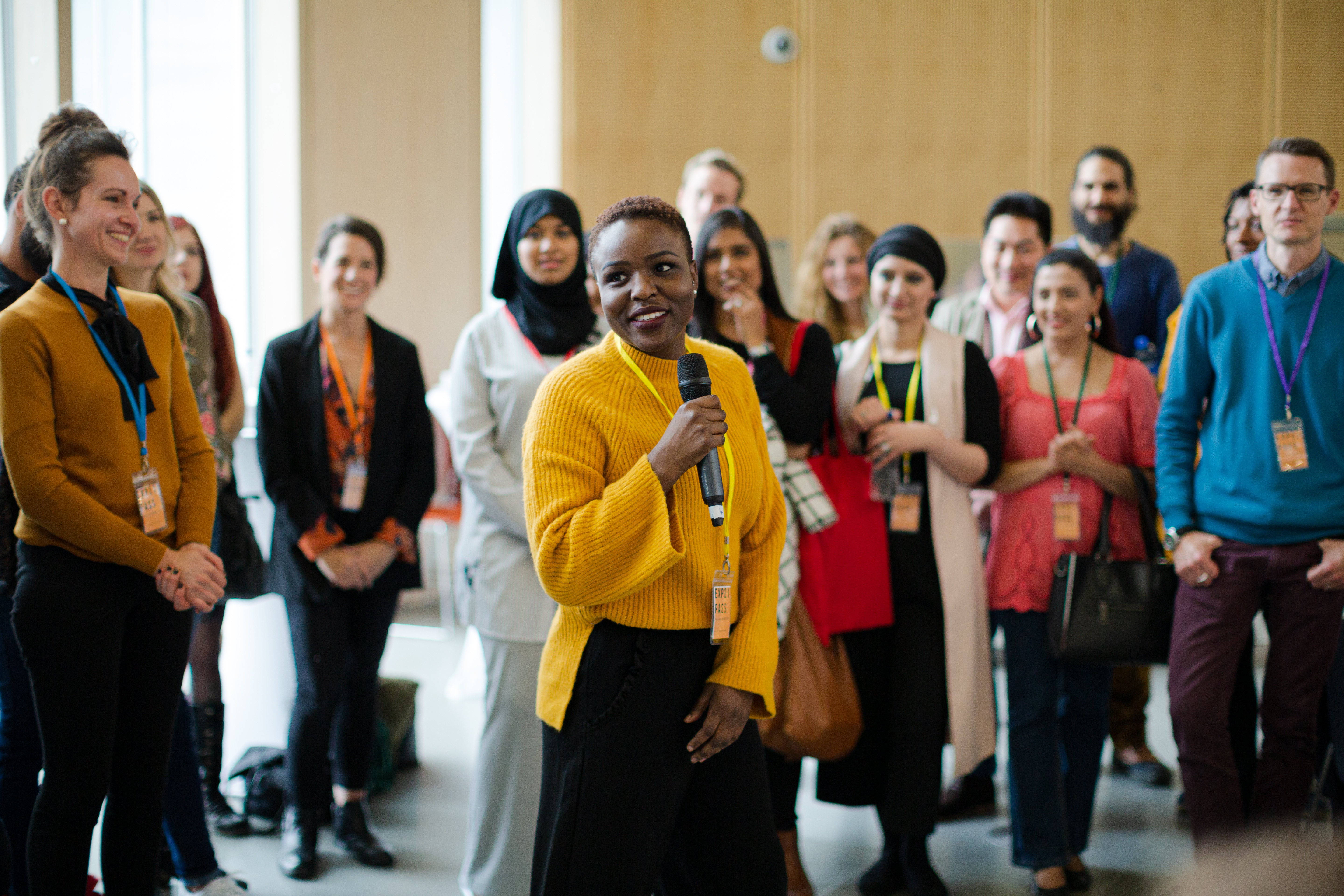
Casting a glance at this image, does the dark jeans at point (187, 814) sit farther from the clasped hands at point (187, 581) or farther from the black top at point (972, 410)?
the black top at point (972, 410)

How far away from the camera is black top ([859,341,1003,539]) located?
3.02m

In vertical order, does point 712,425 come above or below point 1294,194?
below

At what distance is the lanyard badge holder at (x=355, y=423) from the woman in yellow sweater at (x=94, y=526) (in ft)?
2.82

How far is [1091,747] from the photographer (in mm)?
3062

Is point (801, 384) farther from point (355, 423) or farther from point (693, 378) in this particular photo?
point (355, 423)

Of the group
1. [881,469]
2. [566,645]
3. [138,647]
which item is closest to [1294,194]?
[881,469]

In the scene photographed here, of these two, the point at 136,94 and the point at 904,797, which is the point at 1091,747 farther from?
the point at 136,94

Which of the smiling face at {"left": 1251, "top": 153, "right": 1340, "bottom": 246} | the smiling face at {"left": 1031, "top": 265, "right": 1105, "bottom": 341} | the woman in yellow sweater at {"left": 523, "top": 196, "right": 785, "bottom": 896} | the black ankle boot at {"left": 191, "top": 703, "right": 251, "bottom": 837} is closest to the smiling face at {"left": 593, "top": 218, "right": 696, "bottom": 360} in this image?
the woman in yellow sweater at {"left": 523, "top": 196, "right": 785, "bottom": 896}

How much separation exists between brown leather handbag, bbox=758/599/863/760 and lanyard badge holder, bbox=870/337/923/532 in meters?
0.38

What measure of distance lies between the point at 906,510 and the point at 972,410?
1.17 ft

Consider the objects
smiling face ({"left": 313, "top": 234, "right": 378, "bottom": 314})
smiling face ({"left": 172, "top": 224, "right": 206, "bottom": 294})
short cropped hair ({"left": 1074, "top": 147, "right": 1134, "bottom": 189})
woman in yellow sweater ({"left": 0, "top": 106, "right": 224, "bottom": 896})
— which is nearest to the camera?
woman in yellow sweater ({"left": 0, "top": 106, "right": 224, "bottom": 896})

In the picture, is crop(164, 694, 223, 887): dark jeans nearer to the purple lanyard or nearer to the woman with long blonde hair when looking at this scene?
the woman with long blonde hair

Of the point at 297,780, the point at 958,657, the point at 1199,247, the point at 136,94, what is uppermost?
the point at 136,94

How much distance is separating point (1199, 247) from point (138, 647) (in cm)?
664
